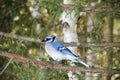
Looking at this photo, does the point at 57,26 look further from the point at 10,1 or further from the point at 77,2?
the point at 77,2

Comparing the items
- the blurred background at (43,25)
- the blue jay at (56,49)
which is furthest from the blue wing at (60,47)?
the blurred background at (43,25)

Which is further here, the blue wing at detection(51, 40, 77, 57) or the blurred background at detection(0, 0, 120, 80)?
the blurred background at detection(0, 0, 120, 80)

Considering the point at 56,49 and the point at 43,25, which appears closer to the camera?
the point at 56,49

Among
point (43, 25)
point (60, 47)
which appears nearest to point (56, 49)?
point (60, 47)

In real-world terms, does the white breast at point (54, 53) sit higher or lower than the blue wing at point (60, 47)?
lower

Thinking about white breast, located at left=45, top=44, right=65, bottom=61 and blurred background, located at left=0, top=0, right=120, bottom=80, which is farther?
blurred background, located at left=0, top=0, right=120, bottom=80

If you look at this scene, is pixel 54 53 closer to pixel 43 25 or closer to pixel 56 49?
pixel 56 49

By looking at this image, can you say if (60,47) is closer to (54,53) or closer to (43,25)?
(54,53)

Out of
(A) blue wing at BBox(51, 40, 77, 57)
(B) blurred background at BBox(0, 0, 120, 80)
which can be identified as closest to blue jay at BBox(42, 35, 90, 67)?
(A) blue wing at BBox(51, 40, 77, 57)

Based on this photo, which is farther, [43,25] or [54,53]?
[43,25]

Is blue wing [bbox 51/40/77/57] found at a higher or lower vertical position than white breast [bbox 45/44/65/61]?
higher

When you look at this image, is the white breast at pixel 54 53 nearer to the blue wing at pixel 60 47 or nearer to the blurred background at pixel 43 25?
the blue wing at pixel 60 47

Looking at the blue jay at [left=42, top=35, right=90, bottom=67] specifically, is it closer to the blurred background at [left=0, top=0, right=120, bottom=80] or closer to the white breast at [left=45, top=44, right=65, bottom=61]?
the white breast at [left=45, top=44, right=65, bottom=61]

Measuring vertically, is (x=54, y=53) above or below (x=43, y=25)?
above
